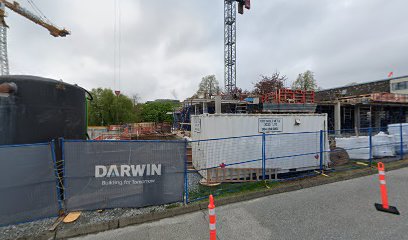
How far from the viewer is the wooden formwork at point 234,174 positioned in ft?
22.0

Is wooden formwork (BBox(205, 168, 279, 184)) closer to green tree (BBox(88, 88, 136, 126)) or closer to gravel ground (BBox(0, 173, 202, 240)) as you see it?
Result: gravel ground (BBox(0, 173, 202, 240))

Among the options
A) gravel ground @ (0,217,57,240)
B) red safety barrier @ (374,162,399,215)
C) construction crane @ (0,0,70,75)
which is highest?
construction crane @ (0,0,70,75)

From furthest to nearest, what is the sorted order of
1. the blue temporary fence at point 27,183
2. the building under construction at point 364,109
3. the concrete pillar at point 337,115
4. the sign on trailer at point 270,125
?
the building under construction at point 364,109, the concrete pillar at point 337,115, the sign on trailer at point 270,125, the blue temporary fence at point 27,183

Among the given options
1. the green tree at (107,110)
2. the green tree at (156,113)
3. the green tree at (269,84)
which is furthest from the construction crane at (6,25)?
the green tree at (269,84)

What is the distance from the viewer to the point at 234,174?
22.8 feet

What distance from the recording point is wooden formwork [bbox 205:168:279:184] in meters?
6.72

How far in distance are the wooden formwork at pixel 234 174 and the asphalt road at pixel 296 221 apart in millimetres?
1890

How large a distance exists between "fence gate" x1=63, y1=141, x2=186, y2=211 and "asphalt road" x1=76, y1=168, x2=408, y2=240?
29.2 inches

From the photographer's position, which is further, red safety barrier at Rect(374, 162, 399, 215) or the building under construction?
the building under construction

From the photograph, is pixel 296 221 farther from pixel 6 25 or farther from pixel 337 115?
pixel 6 25

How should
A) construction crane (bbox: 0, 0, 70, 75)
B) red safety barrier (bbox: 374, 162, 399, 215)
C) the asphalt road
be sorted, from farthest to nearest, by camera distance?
construction crane (bbox: 0, 0, 70, 75), red safety barrier (bbox: 374, 162, 399, 215), the asphalt road

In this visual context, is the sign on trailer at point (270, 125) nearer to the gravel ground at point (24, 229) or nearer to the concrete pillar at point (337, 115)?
the gravel ground at point (24, 229)

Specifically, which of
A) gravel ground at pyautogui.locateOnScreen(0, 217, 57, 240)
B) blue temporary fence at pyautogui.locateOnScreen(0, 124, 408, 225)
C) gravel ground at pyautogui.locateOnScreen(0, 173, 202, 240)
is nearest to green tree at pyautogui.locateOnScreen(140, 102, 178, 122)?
blue temporary fence at pyautogui.locateOnScreen(0, 124, 408, 225)

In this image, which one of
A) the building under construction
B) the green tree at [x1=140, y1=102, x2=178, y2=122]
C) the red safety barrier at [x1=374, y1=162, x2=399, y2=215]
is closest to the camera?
the red safety barrier at [x1=374, y1=162, x2=399, y2=215]
